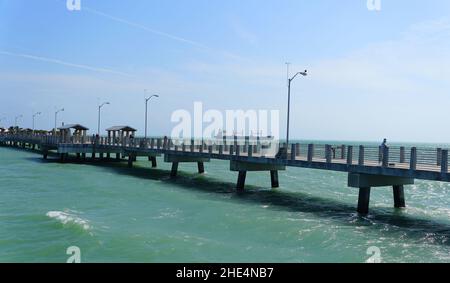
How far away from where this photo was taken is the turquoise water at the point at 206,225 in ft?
52.6

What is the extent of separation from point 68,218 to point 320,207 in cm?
1409

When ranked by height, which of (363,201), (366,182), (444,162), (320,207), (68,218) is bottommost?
(320,207)

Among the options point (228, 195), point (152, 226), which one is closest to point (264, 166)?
point (228, 195)

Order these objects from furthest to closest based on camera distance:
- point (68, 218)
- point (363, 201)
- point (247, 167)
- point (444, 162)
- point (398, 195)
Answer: point (247, 167) < point (398, 195) < point (363, 201) < point (444, 162) < point (68, 218)

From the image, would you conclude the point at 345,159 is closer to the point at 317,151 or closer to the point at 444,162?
the point at 317,151

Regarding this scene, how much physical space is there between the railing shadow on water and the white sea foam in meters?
10.6

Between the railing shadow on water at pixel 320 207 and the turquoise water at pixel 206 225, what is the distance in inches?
2.3

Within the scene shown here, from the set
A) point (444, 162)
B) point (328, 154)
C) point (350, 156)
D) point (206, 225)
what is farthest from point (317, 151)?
point (206, 225)

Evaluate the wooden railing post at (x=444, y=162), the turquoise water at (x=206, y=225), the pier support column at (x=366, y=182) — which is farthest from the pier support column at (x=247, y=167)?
the wooden railing post at (x=444, y=162)

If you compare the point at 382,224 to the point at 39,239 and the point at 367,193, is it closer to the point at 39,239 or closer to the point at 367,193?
the point at 367,193

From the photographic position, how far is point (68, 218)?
20703 mm

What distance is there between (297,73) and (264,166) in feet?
23.2

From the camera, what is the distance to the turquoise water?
16.0 m
